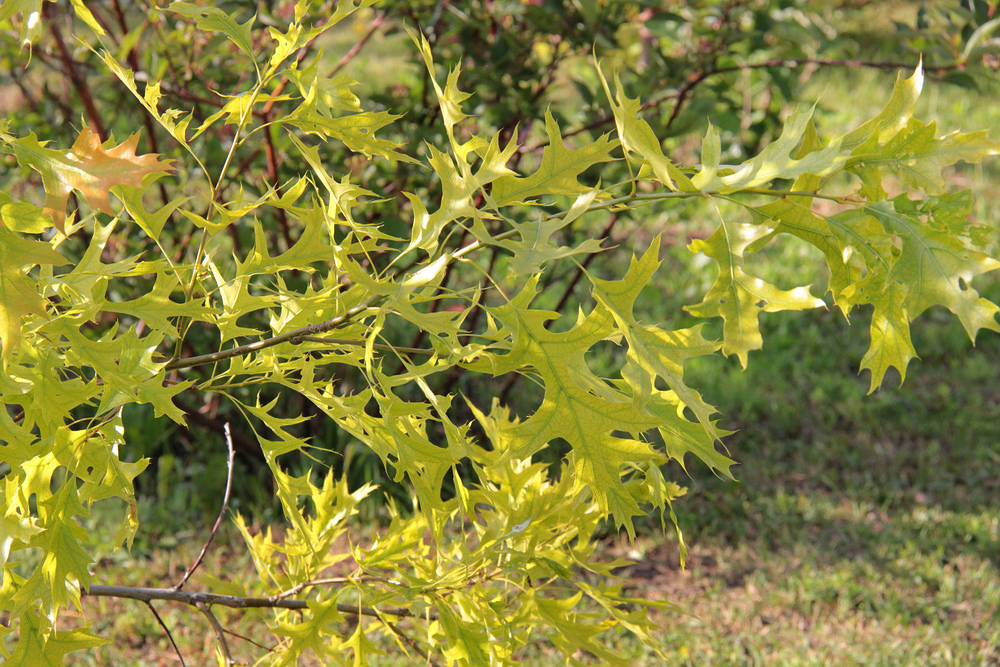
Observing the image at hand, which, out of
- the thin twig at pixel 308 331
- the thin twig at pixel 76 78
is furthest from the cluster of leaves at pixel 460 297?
the thin twig at pixel 76 78

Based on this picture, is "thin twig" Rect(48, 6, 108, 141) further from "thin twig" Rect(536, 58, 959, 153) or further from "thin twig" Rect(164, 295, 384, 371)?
"thin twig" Rect(164, 295, 384, 371)

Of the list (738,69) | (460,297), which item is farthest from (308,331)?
(738,69)

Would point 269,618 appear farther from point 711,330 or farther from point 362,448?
point 711,330

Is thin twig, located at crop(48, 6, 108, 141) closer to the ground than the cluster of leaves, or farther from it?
farther from it

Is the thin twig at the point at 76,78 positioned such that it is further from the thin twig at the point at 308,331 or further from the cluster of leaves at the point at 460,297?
the thin twig at the point at 308,331

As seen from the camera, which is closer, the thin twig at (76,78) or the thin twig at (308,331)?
the thin twig at (308,331)

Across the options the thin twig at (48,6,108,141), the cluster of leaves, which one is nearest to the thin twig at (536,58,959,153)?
the thin twig at (48,6,108,141)

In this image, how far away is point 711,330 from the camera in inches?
118

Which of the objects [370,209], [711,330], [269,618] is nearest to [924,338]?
[711,330]

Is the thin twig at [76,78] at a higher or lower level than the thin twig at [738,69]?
higher

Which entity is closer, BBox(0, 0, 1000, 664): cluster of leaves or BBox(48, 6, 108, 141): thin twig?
BBox(0, 0, 1000, 664): cluster of leaves

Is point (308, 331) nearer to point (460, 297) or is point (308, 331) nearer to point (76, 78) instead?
point (460, 297)

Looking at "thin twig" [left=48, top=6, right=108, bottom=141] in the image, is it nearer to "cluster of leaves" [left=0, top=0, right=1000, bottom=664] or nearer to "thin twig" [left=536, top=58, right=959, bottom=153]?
"thin twig" [left=536, top=58, right=959, bottom=153]

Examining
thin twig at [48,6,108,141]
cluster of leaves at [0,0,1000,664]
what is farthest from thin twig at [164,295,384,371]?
thin twig at [48,6,108,141]
